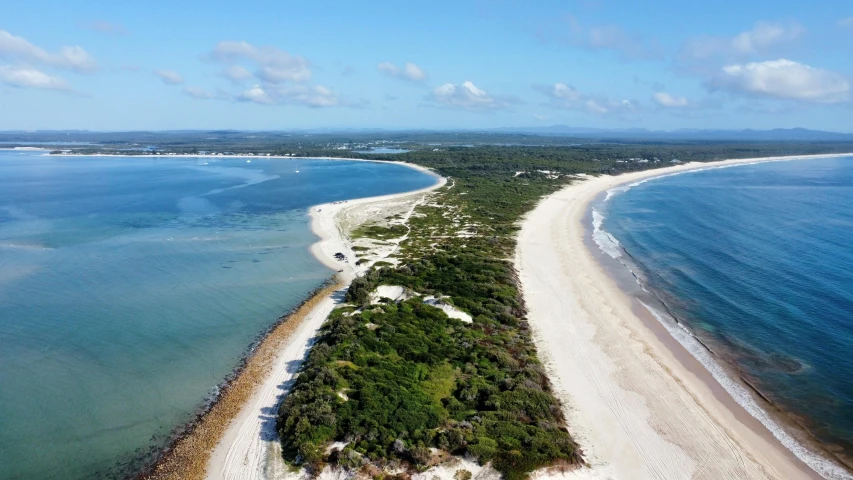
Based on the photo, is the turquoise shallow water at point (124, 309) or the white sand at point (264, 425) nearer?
the white sand at point (264, 425)

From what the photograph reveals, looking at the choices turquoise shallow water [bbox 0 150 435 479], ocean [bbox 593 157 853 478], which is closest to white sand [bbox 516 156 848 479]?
ocean [bbox 593 157 853 478]

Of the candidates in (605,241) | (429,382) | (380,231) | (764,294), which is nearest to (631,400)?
(429,382)

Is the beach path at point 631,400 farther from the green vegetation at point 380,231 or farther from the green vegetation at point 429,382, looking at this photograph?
the green vegetation at point 380,231

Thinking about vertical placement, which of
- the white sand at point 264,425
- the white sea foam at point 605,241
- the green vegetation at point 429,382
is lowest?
the white sand at point 264,425

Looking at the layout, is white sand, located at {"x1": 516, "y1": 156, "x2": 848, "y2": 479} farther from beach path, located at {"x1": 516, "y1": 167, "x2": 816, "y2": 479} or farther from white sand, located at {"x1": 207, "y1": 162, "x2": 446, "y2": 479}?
white sand, located at {"x1": 207, "y1": 162, "x2": 446, "y2": 479}

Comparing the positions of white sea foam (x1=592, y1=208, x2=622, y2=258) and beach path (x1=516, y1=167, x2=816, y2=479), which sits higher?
white sea foam (x1=592, y1=208, x2=622, y2=258)

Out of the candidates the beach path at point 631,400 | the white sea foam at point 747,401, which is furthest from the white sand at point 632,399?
the white sea foam at point 747,401
